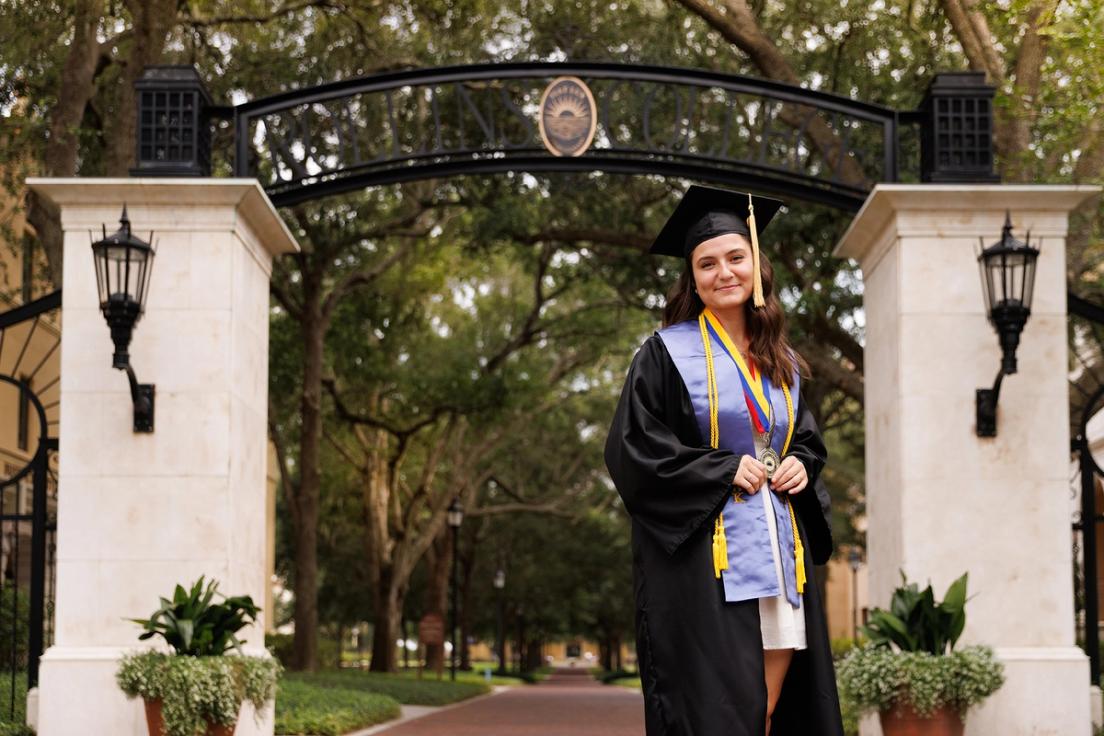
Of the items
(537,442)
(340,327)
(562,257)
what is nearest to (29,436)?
(340,327)

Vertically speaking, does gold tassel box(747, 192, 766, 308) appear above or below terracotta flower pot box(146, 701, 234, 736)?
above

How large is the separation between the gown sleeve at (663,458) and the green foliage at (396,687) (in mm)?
15442

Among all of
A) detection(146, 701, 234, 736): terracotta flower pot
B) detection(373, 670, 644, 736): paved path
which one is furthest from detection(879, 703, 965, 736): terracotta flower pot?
detection(373, 670, 644, 736): paved path

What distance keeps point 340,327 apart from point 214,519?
17217mm

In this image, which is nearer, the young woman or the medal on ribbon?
the young woman

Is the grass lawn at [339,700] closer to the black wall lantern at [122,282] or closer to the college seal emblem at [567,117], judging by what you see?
the black wall lantern at [122,282]

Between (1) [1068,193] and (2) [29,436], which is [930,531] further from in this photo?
(2) [29,436]

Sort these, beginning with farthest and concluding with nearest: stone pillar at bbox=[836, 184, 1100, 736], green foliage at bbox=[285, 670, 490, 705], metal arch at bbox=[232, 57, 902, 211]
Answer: green foliage at bbox=[285, 670, 490, 705] < metal arch at bbox=[232, 57, 902, 211] < stone pillar at bbox=[836, 184, 1100, 736]

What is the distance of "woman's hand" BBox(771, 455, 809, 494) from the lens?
488cm

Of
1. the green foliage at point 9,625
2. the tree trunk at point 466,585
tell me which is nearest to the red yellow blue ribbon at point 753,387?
the green foliage at point 9,625

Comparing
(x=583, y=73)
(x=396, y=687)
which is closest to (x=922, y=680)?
(x=583, y=73)

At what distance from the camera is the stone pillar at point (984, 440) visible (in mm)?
10188

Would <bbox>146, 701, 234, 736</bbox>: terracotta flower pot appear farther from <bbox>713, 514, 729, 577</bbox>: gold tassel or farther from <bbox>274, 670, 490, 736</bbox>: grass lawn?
<bbox>713, 514, 729, 577</bbox>: gold tassel

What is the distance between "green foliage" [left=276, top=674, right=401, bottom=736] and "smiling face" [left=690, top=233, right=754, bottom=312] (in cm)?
1027
